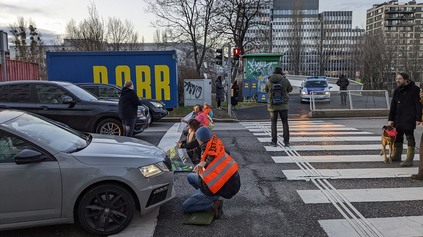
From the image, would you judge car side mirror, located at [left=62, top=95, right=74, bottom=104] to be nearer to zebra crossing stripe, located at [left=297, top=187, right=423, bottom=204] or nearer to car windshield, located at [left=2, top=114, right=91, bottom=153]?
car windshield, located at [left=2, top=114, right=91, bottom=153]

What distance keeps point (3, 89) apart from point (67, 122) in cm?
176

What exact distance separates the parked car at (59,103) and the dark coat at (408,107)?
6.72 meters

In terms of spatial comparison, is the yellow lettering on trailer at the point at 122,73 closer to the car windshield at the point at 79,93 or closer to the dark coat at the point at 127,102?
the car windshield at the point at 79,93

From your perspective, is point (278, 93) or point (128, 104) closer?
point (128, 104)

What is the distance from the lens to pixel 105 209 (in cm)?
400

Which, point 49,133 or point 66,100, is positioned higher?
point 66,100

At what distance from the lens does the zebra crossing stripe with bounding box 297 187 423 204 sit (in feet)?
17.0

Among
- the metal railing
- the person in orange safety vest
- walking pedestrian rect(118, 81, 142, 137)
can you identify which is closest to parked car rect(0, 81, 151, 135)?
walking pedestrian rect(118, 81, 142, 137)

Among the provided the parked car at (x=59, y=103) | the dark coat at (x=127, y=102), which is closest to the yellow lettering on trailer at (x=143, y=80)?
the parked car at (x=59, y=103)

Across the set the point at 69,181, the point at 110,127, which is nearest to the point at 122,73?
the point at 110,127

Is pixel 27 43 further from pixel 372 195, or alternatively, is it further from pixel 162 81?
pixel 372 195

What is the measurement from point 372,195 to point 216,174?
8.72 ft

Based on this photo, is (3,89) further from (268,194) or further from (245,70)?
(245,70)

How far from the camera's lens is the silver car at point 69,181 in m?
3.68
